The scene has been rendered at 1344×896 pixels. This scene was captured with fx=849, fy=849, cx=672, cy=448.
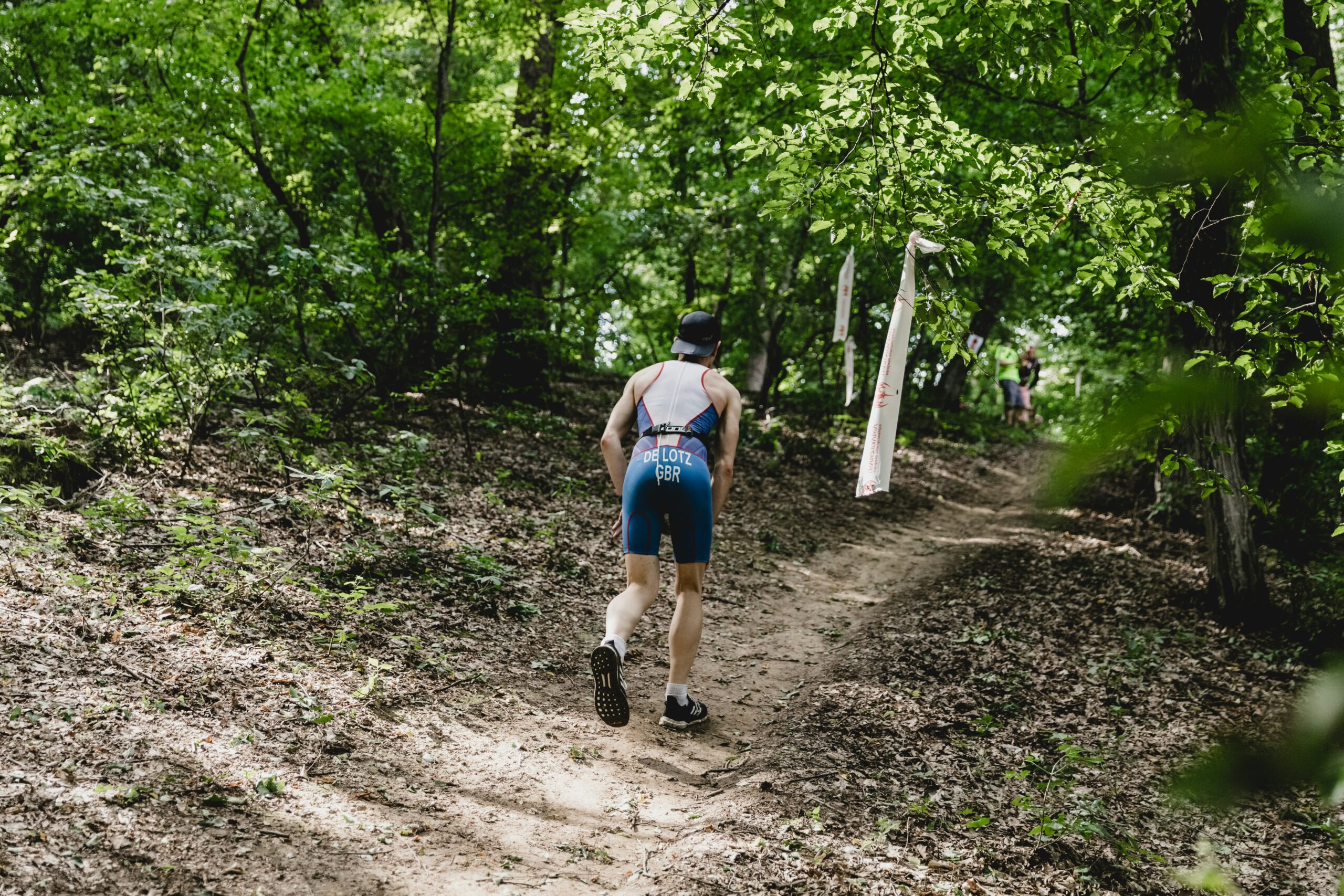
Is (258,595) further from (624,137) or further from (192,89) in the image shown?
(624,137)

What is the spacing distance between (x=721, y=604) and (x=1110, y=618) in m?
3.43

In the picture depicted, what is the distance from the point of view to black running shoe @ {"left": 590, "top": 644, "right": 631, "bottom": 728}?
422cm

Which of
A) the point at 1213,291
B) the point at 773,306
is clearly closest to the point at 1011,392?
the point at 773,306

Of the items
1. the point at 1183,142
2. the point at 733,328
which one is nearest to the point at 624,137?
the point at 733,328

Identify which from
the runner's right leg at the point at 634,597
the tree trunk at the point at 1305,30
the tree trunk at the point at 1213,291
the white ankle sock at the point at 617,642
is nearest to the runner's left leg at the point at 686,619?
the runner's right leg at the point at 634,597

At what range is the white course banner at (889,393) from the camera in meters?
4.50

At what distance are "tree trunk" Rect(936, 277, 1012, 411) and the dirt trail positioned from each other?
12.3 m

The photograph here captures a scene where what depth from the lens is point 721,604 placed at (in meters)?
7.78

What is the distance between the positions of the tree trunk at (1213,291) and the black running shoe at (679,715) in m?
3.32

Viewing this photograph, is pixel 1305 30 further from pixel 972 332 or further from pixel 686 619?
pixel 972 332

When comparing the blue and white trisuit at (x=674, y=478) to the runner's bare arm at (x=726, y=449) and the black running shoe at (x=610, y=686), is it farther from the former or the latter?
the black running shoe at (x=610, y=686)

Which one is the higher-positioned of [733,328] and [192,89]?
[192,89]

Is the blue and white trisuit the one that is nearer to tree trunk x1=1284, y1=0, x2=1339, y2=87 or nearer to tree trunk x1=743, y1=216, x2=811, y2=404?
tree trunk x1=1284, y1=0, x2=1339, y2=87

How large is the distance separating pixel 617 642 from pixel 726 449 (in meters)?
1.21
